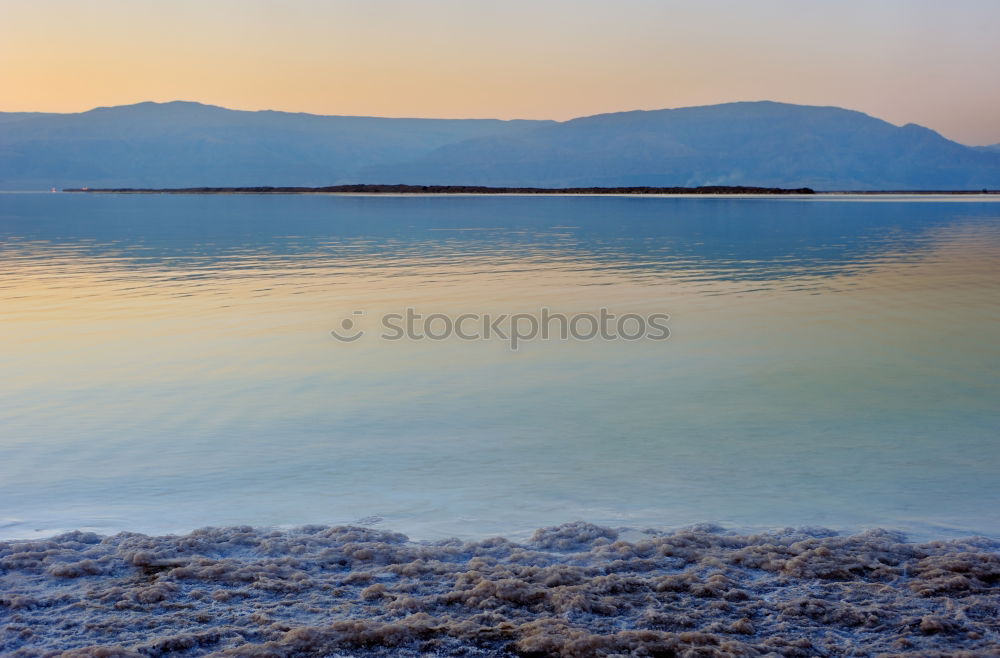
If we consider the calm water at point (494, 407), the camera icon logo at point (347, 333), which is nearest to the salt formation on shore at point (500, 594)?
the calm water at point (494, 407)

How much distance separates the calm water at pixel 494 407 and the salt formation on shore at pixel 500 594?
0.50 m

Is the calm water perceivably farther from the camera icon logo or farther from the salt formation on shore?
the salt formation on shore

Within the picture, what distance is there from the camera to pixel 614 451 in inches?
282

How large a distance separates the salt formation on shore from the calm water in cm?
50

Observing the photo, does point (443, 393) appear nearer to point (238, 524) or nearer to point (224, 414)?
point (224, 414)

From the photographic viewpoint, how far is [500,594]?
446 centimetres

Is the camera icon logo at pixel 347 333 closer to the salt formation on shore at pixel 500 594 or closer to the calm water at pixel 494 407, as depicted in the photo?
the calm water at pixel 494 407

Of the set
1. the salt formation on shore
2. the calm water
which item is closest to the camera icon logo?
the calm water

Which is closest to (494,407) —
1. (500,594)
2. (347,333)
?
(500,594)

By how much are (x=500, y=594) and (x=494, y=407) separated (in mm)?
4146

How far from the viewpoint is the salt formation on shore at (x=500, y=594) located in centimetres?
399

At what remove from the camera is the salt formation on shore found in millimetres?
3994

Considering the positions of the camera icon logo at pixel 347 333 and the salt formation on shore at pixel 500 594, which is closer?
the salt formation on shore at pixel 500 594

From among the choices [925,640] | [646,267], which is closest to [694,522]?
[925,640]
